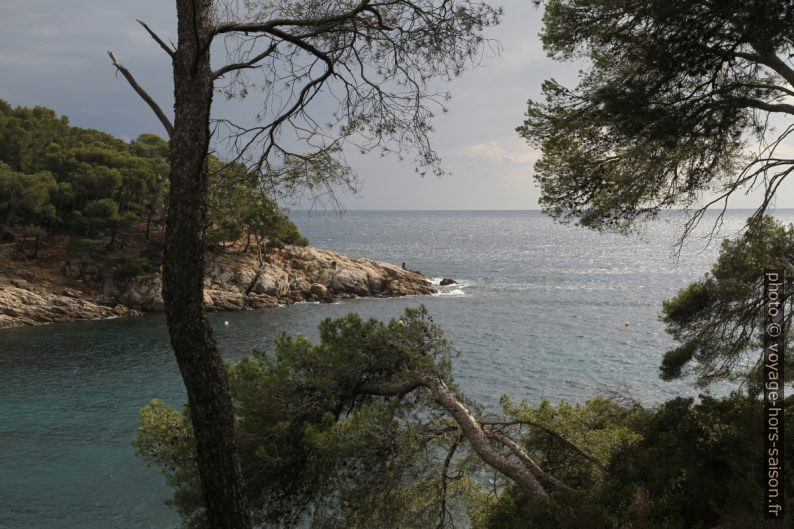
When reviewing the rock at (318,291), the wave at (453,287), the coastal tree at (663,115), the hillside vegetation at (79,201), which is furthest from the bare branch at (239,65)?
the wave at (453,287)

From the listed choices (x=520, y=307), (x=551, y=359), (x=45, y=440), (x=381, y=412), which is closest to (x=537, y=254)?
(x=520, y=307)

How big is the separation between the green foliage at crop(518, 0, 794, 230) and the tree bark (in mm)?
4029

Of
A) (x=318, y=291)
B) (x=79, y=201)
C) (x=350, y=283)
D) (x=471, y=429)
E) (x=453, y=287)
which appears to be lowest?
(x=318, y=291)

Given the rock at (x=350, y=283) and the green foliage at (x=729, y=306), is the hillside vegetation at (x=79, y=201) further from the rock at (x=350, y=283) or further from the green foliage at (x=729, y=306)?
the green foliage at (x=729, y=306)

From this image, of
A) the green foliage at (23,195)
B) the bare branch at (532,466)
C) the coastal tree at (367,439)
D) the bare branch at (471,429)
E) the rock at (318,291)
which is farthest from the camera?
the rock at (318,291)

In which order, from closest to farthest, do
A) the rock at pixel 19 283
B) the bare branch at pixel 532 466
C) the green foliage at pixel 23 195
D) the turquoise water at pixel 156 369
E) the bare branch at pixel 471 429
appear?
the bare branch at pixel 471 429 → the bare branch at pixel 532 466 → the turquoise water at pixel 156 369 → the rock at pixel 19 283 → the green foliage at pixel 23 195

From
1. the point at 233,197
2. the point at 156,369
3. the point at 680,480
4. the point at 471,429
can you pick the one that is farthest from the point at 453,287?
the point at 233,197

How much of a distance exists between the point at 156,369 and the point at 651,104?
955 inches

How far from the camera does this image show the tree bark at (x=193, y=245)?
4.32 m

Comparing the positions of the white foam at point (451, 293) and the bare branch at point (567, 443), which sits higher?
the bare branch at point (567, 443)

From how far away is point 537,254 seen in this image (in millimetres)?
91250

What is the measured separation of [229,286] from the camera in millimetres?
40062

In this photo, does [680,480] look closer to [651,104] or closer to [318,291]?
[651,104]

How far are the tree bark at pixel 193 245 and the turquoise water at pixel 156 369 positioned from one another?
125cm
